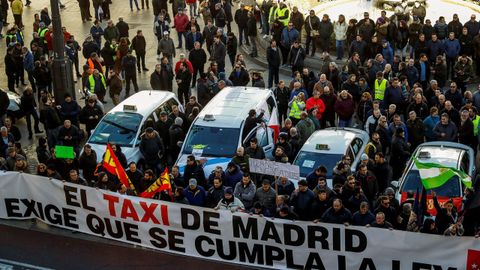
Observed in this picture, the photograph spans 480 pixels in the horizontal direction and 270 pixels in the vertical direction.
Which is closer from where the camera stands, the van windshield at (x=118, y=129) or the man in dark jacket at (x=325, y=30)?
the van windshield at (x=118, y=129)

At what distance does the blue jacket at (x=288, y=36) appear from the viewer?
2777cm

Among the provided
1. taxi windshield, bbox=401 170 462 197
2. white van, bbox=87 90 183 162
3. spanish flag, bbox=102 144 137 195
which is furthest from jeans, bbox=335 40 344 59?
spanish flag, bbox=102 144 137 195

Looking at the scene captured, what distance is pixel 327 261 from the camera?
16.2 m

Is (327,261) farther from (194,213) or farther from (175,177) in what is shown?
(175,177)

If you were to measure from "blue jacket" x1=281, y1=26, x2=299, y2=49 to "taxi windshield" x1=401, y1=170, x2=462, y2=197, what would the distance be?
10.0 meters

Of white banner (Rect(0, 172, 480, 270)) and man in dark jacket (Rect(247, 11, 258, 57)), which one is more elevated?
man in dark jacket (Rect(247, 11, 258, 57))

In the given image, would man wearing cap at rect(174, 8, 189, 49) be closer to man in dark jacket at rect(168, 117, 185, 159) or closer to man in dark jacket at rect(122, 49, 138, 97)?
man in dark jacket at rect(122, 49, 138, 97)

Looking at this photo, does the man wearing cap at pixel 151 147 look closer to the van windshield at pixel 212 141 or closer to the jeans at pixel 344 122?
the van windshield at pixel 212 141

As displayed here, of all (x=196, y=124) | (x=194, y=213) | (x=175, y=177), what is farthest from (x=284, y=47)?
(x=194, y=213)

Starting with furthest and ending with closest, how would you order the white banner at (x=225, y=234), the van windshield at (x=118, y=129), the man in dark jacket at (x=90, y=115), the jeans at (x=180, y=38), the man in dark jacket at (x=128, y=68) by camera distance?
1. the jeans at (x=180, y=38)
2. the man in dark jacket at (x=128, y=68)
3. the man in dark jacket at (x=90, y=115)
4. the van windshield at (x=118, y=129)
5. the white banner at (x=225, y=234)

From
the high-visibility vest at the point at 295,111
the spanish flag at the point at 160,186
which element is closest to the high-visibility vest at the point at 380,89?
the high-visibility vest at the point at 295,111

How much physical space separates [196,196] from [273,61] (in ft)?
31.1

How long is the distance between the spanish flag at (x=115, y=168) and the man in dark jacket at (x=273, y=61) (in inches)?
351

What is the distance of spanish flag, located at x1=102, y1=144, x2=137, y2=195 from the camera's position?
18.5m
